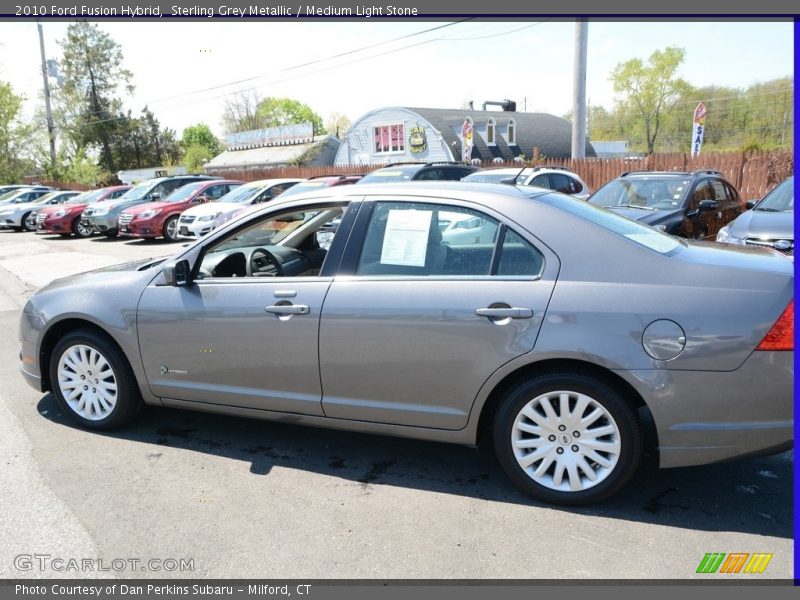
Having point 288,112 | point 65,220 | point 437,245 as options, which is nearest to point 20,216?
point 65,220

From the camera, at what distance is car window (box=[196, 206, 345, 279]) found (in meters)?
4.24

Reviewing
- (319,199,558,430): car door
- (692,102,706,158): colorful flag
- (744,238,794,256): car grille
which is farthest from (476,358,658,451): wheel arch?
(692,102,706,158): colorful flag

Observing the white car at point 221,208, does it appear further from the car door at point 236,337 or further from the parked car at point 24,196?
the parked car at point 24,196

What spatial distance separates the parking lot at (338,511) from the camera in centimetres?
297

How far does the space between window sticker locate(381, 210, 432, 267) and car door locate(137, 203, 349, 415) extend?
0.30 m

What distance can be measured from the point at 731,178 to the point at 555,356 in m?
18.2

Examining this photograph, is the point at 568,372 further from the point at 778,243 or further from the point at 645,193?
the point at 645,193

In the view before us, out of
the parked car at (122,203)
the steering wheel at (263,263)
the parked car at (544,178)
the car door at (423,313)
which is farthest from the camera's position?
the parked car at (122,203)

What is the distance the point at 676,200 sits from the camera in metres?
9.80

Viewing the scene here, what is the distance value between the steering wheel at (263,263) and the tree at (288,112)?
4388 inches

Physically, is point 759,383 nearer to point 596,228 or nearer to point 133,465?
point 596,228

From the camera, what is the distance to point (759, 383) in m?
3.02

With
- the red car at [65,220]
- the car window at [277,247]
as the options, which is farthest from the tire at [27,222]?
the car window at [277,247]
